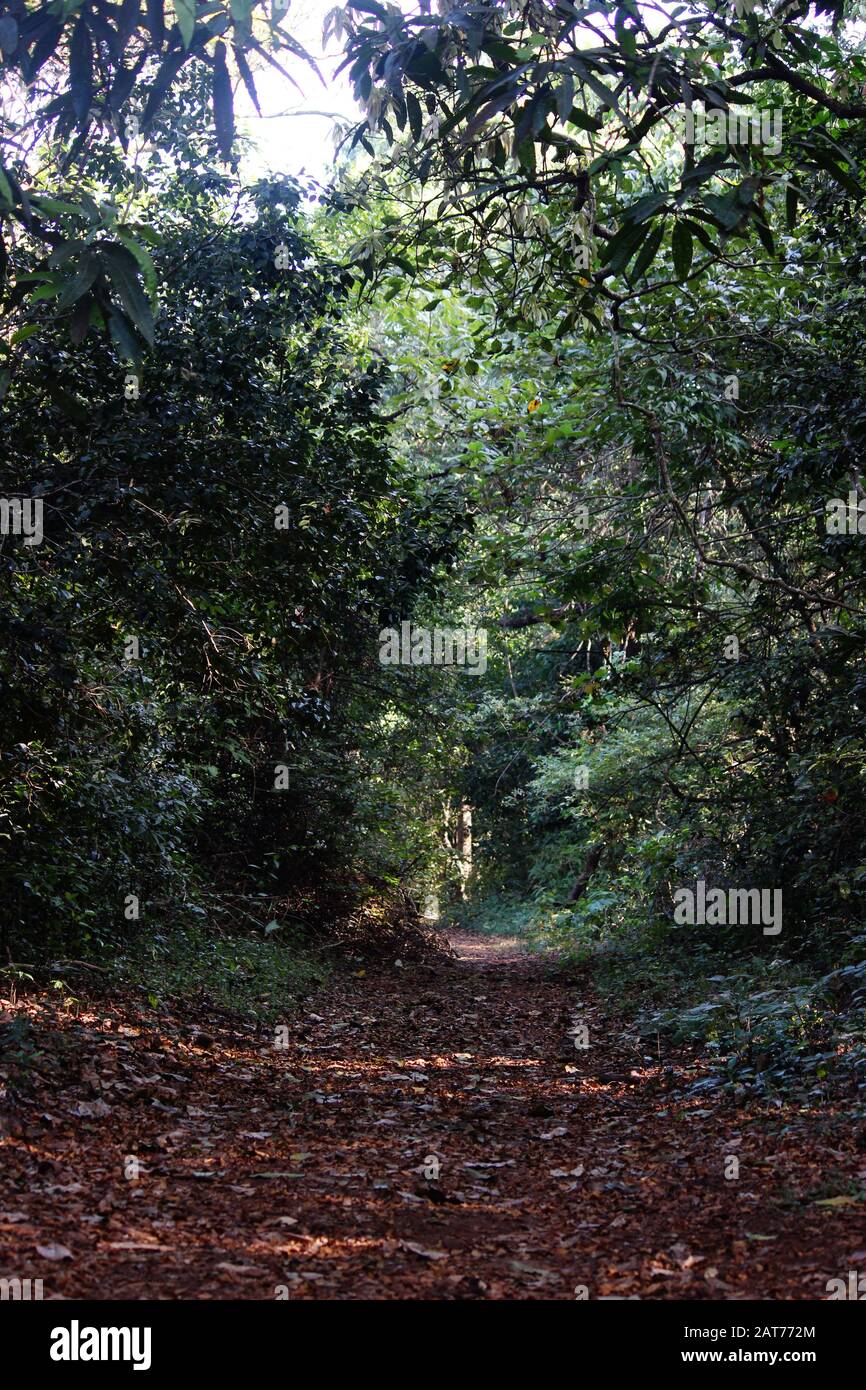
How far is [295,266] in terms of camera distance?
26.6ft

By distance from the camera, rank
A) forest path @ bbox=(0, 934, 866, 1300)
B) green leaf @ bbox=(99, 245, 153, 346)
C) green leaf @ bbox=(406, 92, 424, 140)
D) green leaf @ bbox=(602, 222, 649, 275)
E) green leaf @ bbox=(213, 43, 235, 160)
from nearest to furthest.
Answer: forest path @ bbox=(0, 934, 866, 1300), green leaf @ bbox=(99, 245, 153, 346), green leaf @ bbox=(602, 222, 649, 275), green leaf @ bbox=(213, 43, 235, 160), green leaf @ bbox=(406, 92, 424, 140)

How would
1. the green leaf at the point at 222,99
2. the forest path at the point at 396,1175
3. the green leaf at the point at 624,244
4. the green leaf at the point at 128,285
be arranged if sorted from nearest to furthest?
the forest path at the point at 396,1175
the green leaf at the point at 128,285
the green leaf at the point at 624,244
the green leaf at the point at 222,99

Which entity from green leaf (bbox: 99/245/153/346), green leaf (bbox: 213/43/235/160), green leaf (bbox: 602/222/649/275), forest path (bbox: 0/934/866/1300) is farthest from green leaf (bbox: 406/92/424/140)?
forest path (bbox: 0/934/866/1300)

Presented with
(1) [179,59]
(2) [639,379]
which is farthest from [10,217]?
(2) [639,379]

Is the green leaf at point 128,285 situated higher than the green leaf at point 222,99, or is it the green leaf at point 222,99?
the green leaf at point 222,99

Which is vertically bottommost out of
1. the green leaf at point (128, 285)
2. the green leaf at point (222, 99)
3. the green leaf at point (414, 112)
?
the green leaf at point (128, 285)

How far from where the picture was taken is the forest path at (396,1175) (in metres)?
3.43

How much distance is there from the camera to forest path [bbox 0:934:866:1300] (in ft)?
11.3

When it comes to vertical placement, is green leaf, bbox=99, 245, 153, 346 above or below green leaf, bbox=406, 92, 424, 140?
below

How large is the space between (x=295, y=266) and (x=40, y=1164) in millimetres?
6270

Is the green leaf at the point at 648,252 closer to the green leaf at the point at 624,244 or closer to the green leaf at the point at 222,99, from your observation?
the green leaf at the point at 624,244

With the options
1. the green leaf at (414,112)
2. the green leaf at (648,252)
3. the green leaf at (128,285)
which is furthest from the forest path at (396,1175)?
the green leaf at (414,112)

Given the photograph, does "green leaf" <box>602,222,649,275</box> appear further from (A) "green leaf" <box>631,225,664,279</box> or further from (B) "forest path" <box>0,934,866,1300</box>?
(B) "forest path" <box>0,934,866,1300</box>

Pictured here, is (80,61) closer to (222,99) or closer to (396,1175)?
(222,99)
